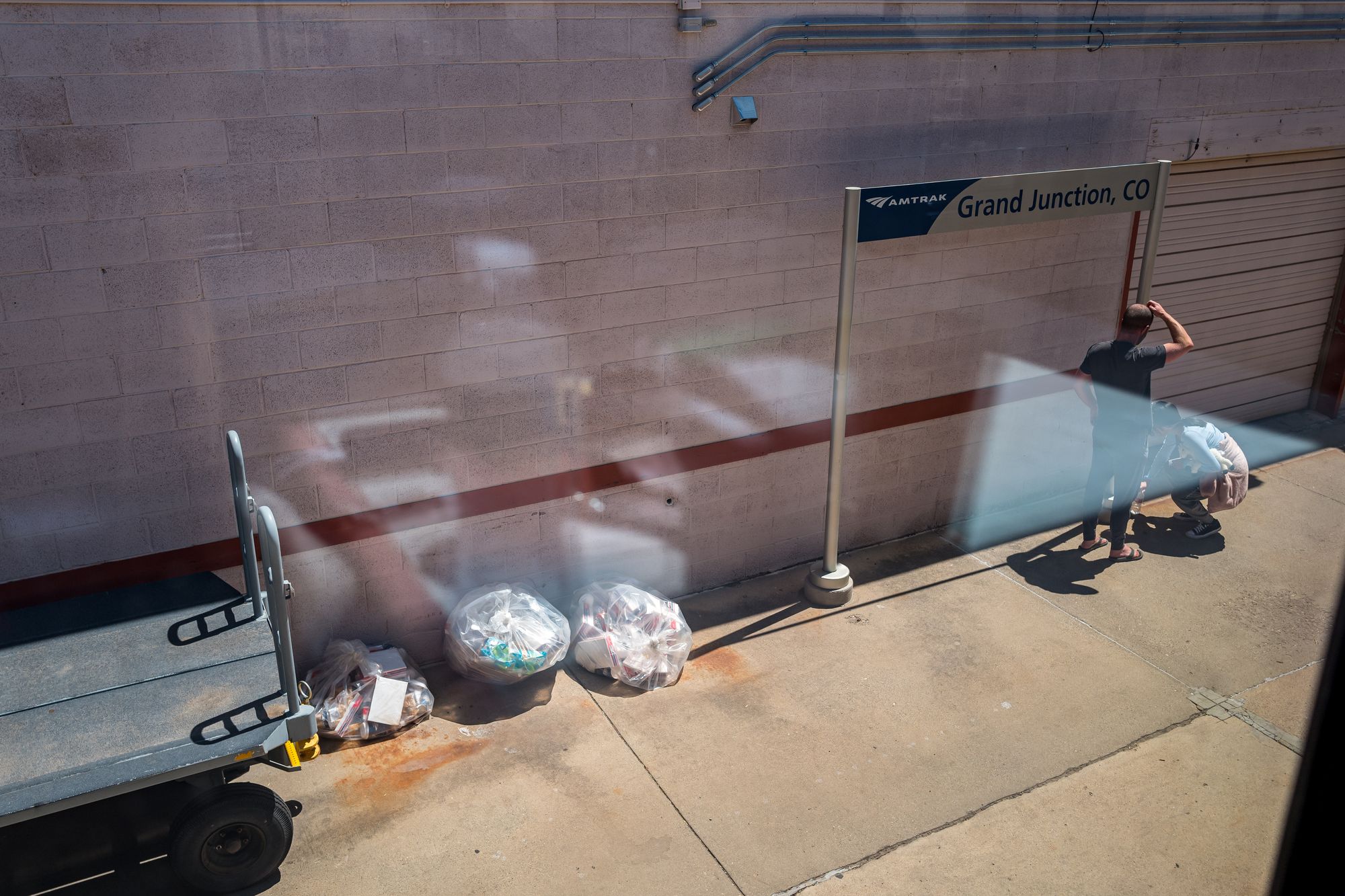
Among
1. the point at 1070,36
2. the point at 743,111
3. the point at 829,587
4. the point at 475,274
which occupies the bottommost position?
the point at 829,587

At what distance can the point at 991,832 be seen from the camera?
17.1 ft

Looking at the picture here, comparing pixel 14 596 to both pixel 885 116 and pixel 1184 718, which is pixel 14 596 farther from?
pixel 1184 718

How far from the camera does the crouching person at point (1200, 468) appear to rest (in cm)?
822

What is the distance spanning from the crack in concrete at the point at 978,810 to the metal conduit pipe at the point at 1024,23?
421 cm

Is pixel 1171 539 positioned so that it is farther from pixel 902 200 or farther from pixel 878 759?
pixel 878 759

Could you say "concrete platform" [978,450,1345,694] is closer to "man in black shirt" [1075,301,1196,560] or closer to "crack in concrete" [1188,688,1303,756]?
"crack in concrete" [1188,688,1303,756]

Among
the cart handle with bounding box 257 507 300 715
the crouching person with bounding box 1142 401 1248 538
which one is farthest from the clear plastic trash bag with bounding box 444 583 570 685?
the crouching person with bounding box 1142 401 1248 538

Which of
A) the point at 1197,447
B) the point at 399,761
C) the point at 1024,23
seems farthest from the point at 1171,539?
the point at 399,761

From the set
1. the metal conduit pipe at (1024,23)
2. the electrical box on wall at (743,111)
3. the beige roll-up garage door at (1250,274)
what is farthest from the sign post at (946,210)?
the beige roll-up garage door at (1250,274)

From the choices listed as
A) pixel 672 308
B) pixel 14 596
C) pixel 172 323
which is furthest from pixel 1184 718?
pixel 14 596

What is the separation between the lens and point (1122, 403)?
24.8 ft

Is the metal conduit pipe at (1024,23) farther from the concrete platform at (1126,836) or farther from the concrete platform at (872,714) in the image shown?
the concrete platform at (1126,836)

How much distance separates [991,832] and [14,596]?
4.82m

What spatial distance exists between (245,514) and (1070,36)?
6.29 metres
